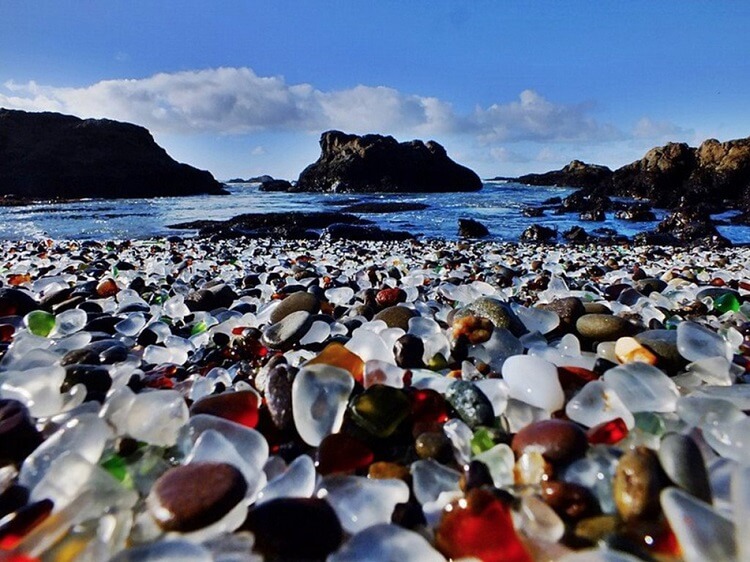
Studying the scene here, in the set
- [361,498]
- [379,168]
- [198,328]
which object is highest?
[379,168]

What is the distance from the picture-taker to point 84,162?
4659 cm

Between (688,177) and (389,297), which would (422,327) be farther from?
(688,177)

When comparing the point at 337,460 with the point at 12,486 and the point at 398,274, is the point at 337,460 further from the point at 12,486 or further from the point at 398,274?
the point at 398,274

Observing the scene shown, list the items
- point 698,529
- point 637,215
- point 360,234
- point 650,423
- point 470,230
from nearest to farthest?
1. point 698,529
2. point 650,423
3. point 360,234
4. point 470,230
5. point 637,215

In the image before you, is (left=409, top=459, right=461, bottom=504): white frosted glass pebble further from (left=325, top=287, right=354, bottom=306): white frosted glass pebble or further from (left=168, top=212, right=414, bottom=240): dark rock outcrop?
(left=168, top=212, right=414, bottom=240): dark rock outcrop

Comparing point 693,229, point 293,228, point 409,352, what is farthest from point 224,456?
point 693,229

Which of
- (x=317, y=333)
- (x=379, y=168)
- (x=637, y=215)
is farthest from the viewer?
(x=379, y=168)

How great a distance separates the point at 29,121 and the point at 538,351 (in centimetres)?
6156

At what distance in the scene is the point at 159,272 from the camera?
13.5ft

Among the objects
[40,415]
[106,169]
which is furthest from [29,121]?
[40,415]

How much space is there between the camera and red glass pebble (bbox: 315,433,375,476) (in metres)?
0.96

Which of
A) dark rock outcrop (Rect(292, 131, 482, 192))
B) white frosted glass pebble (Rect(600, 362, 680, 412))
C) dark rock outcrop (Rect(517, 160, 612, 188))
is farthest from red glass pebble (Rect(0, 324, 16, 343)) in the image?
dark rock outcrop (Rect(517, 160, 612, 188))

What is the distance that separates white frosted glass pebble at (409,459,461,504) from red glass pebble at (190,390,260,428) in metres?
0.41

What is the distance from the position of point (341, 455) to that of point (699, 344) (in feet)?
3.62
